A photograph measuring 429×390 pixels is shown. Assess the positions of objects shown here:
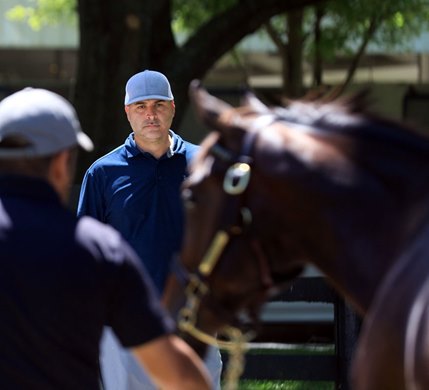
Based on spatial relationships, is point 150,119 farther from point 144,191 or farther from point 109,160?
point 144,191

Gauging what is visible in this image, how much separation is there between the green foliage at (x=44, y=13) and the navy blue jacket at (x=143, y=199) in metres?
14.8

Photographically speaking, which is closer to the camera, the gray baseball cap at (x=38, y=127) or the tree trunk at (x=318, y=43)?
the gray baseball cap at (x=38, y=127)

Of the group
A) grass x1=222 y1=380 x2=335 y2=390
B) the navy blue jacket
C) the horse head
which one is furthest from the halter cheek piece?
grass x1=222 y1=380 x2=335 y2=390

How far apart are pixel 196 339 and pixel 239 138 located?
2.36ft

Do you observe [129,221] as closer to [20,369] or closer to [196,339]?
[196,339]

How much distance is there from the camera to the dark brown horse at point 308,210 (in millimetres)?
3285

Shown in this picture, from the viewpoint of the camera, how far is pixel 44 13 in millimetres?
21750

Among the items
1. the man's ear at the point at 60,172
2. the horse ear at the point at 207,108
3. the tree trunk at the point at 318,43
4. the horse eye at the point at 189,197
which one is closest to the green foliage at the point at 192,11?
the tree trunk at the point at 318,43

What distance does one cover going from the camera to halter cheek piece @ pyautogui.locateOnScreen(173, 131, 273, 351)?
3.51 meters

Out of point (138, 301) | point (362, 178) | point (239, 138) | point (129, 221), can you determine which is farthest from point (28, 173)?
point (129, 221)

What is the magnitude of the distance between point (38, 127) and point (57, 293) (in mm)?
488

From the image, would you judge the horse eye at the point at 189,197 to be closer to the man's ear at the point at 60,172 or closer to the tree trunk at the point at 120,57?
the man's ear at the point at 60,172

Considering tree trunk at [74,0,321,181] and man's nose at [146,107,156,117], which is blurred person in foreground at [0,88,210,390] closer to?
man's nose at [146,107,156,117]

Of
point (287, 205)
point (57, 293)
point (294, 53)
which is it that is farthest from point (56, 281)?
point (294, 53)
